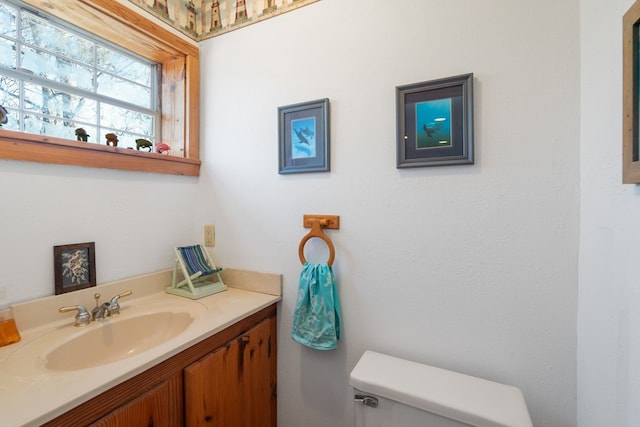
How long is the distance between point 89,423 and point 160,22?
163 cm

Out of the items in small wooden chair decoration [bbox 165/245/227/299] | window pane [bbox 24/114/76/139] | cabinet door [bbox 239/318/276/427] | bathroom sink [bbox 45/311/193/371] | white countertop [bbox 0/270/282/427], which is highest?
window pane [bbox 24/114/76/139]

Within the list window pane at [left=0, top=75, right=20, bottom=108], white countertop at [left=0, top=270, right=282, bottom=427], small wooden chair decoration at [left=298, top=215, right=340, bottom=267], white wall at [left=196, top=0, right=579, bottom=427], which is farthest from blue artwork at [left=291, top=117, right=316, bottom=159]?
window pane at [left=0, top=75, right=20, bottom=108]

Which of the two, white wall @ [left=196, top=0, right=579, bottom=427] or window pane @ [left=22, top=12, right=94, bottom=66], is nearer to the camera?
white wall @ [left=196, top=0, right=579, bottom=427]

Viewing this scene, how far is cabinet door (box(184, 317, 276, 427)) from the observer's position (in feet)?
3.09

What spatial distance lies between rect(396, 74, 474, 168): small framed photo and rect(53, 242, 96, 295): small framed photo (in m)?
1.30

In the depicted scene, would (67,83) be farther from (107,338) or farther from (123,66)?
(107,338)

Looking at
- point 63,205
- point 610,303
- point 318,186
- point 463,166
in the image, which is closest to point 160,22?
point 63,205

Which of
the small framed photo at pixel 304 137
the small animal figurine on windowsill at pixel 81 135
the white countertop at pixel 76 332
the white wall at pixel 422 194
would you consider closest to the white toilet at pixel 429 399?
the white wall at pixel 422 194

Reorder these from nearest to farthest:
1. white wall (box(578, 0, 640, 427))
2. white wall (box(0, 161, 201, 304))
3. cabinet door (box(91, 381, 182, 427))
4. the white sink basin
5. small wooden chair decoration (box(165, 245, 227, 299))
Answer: white wall (box(578, 0, 640, 427)) < cabinet door (box(91, 381, 182, 427)) < the white sink basin < white wall (box(0, 161, 201, 304)) < small wooden chair decoration (box(165, 245, 227, 299))

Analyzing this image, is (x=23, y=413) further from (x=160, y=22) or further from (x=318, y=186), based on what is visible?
(x=160, y=22)

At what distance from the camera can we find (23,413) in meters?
0.58

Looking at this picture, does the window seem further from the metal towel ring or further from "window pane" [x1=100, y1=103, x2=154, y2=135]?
the metal towel ring

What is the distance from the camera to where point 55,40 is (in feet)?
3.88

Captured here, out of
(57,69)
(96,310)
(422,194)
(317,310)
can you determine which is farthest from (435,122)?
(57,69)
